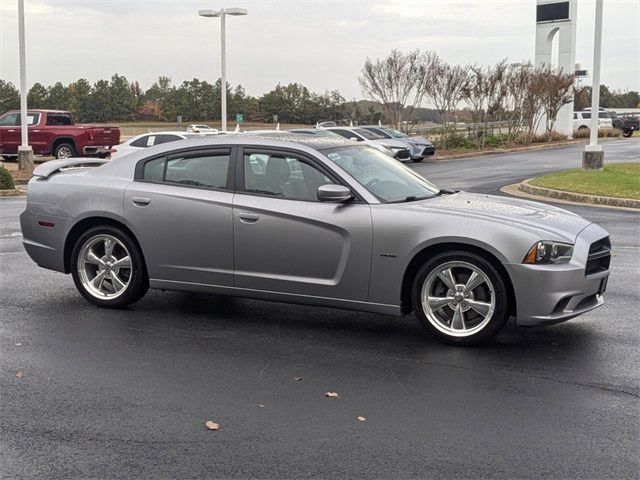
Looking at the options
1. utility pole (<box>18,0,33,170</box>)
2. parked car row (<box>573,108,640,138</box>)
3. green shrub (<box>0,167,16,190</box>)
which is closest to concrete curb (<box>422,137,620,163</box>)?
parked car row (<box>573,108,640,138</box>)

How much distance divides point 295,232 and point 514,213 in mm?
1760

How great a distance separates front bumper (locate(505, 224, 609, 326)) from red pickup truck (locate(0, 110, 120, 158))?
79.8 ft

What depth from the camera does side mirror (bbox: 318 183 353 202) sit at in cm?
666

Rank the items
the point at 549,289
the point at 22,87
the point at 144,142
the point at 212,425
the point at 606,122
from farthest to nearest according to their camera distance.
A: the point at 606,122
the point at 22,87
the point at 144,142
the point at 549,289
the point at 212,425

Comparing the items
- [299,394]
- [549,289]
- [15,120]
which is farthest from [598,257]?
[15,120]

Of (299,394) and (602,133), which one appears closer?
(299,394)

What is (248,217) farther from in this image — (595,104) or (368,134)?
(368,134)

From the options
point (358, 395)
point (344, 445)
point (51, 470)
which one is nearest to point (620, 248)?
point (358, 395)

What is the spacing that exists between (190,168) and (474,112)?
1421 inches

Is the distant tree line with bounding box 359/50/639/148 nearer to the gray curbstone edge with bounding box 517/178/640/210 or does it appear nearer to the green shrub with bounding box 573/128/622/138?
the green shrub with bounding box 573/128/622/138

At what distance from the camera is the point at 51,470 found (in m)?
4.21

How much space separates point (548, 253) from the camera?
20.8ft

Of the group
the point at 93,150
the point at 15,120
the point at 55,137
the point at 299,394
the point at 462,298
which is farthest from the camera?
the point at 15,120

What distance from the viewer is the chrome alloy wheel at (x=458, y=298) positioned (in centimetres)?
643
